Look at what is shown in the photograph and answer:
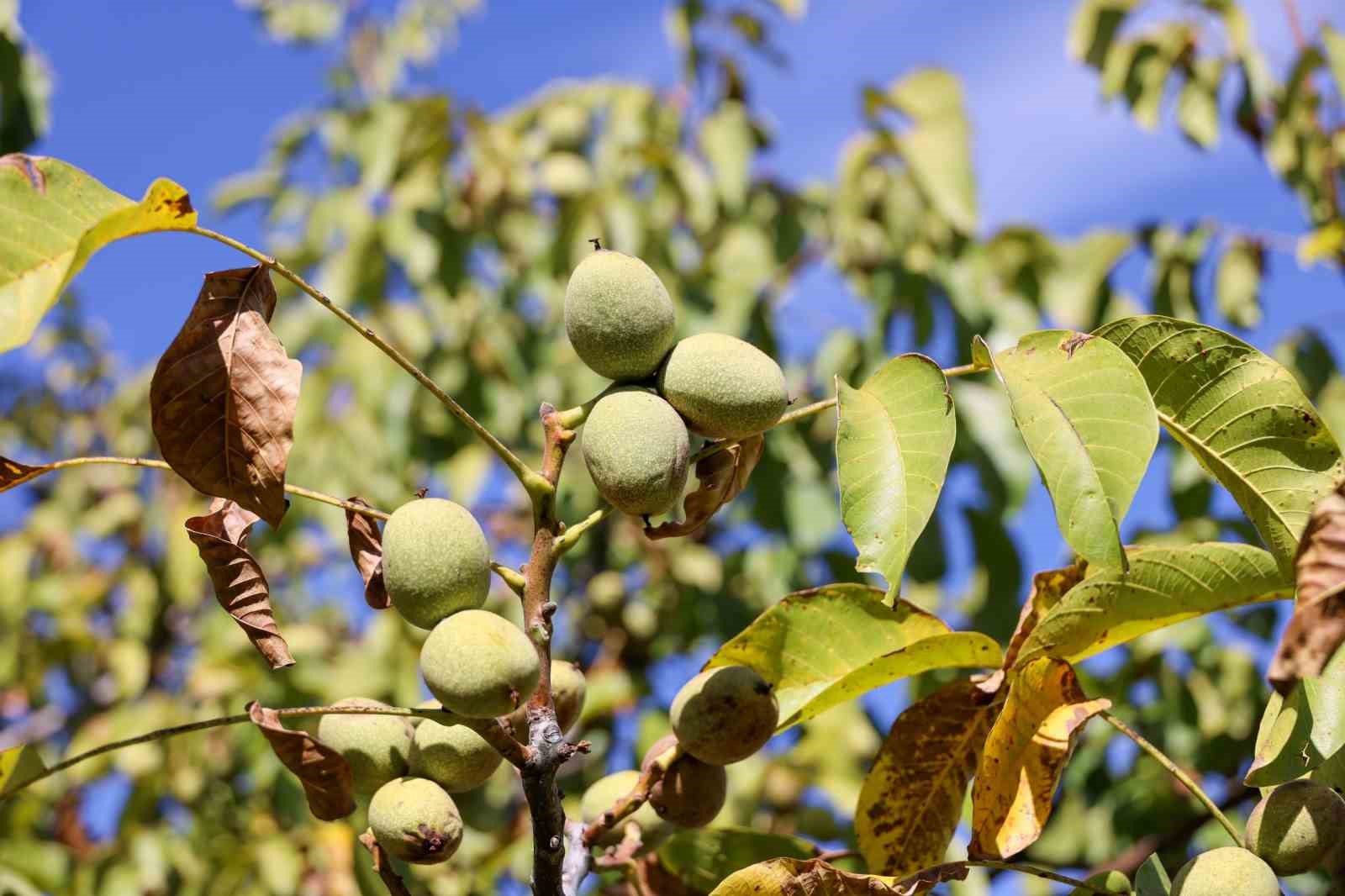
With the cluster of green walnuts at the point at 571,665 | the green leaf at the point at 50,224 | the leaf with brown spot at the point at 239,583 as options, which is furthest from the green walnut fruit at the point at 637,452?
the green leaf at the point at 50,224

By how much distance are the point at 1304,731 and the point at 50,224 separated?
117 centimetres

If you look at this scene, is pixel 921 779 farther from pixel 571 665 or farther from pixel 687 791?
pixel 571 665

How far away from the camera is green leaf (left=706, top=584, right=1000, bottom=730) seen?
1.36 m

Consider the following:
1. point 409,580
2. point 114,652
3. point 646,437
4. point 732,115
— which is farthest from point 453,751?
point 114,652

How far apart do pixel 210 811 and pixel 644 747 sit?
1913 mm

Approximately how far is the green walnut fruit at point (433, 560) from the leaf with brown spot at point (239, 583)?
0.42 feet

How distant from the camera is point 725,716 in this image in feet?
4.25

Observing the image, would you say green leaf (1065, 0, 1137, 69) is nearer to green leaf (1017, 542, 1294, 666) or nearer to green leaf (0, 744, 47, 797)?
green leaf (1017, 542, 1294, 666)

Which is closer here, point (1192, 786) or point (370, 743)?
point (1192, 786)

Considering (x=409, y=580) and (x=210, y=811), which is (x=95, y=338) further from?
(x=409, y=580)

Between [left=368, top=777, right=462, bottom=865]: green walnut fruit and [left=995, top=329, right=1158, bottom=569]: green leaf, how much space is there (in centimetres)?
64

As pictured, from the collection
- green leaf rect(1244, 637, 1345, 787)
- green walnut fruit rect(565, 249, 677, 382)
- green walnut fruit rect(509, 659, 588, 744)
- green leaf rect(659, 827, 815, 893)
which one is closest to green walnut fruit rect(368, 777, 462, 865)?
green walnut fruit rect(509, 659, 588, 744)

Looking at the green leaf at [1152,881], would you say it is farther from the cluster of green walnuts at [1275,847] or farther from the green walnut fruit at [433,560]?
the green walnut fruit at [433,560]

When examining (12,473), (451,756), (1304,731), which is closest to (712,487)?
(451,756)
